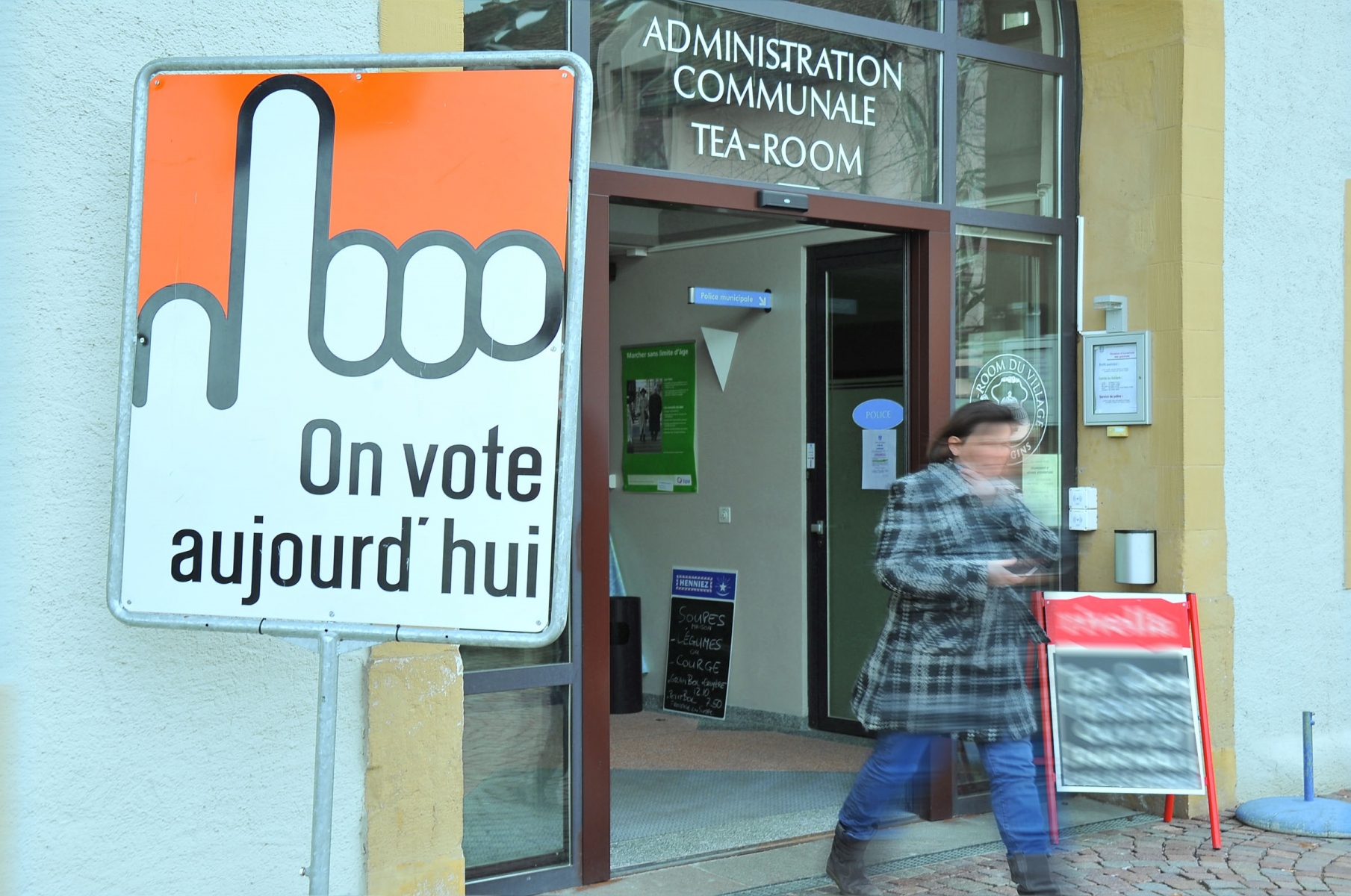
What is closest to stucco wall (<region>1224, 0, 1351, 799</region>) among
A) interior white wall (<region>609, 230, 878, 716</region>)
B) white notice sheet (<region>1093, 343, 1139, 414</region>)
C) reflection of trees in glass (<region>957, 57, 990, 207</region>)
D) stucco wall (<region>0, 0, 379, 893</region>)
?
white notice sheet (<region>1093, 343, 1139, 414</region>)

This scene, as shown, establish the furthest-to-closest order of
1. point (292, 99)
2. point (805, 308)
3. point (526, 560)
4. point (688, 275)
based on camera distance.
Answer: point (688, 275) → point (805, 308) → point (292, 99) → point (526, 560)

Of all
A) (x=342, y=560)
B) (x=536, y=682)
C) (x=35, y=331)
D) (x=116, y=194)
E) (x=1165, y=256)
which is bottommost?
(x=536, y=682)

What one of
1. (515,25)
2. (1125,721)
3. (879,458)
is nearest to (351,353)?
(515,25)

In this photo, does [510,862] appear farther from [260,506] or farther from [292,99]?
[292,99]

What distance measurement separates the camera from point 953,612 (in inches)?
168

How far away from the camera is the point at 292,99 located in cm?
281

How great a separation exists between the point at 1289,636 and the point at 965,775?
177 centimetres

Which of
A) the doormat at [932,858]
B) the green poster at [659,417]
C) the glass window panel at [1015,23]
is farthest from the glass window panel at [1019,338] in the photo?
the green poster at [659,417]

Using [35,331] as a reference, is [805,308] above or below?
above

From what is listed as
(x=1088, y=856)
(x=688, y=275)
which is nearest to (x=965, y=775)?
(x=1088, y=856)

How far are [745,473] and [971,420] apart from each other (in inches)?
154

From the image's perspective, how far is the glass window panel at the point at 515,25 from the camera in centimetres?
464

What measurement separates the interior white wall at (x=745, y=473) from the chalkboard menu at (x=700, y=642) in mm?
66

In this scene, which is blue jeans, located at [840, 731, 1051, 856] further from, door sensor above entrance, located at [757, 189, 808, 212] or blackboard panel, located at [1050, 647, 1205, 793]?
door sensor above entrance, located at [757, 189, 808, 212]
